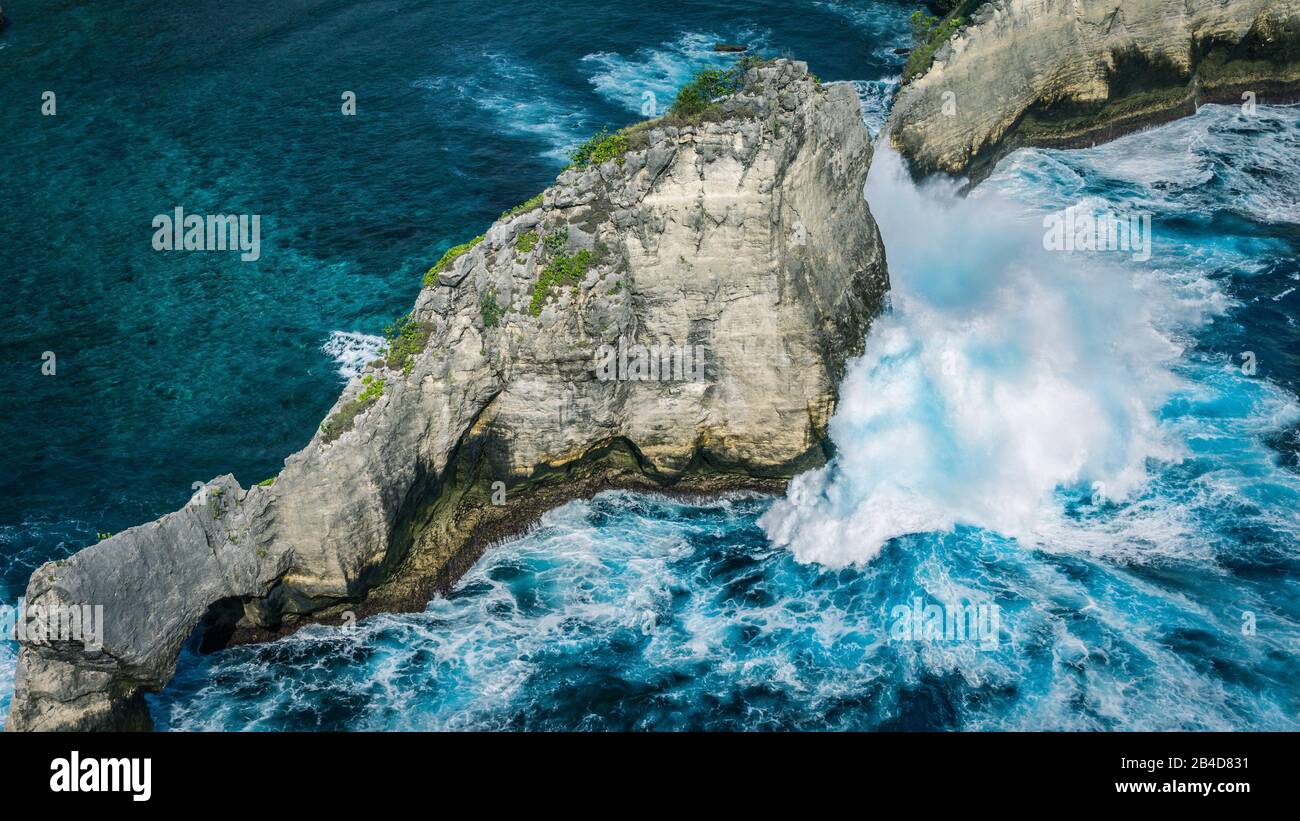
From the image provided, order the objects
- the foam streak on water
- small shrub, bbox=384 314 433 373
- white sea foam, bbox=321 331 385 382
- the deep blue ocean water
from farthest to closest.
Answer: white sea foam, bbox=321 331 385 382, small shrub, bbox=384 314 433 373, the deep blue ocean water, the foam streak on water

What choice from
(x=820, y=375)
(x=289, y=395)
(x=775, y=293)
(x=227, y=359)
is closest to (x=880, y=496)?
(x=820, y=375)

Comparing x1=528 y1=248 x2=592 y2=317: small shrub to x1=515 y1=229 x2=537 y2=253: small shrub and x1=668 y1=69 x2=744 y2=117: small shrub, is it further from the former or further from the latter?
x1=668 y1=69 x2=744 y2=117: small shrub

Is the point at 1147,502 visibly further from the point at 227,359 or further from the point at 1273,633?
the point at 227,359

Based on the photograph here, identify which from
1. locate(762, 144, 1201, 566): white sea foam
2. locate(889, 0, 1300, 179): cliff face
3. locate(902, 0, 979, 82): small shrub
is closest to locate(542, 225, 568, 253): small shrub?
locate(762, 144, 1201, 566): white sea foam

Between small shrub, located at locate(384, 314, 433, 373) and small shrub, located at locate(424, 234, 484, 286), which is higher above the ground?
small shrub, located at locate(424, 234, 484, 286)

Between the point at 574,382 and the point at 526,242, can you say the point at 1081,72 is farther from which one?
the point at 574,382

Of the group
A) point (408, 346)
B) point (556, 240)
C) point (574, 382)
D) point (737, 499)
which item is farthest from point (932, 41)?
point (408, 346)
